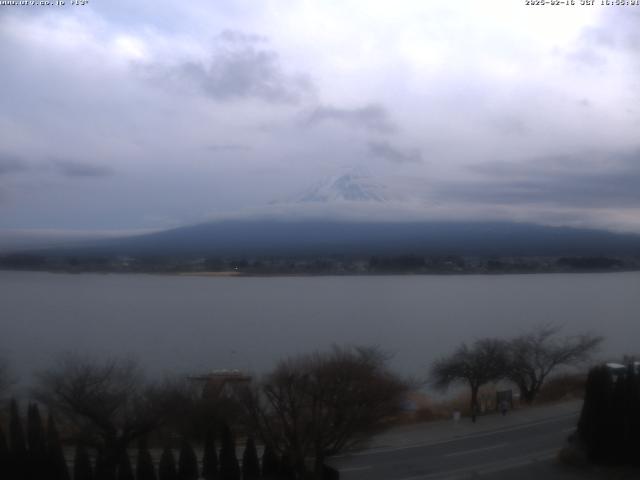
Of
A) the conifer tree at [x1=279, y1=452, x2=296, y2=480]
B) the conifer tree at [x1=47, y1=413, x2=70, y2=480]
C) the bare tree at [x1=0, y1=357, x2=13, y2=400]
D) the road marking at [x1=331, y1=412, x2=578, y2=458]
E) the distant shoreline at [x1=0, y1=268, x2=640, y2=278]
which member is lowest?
the road marking at [x1=331, y1=412, x2=578, y2=458]

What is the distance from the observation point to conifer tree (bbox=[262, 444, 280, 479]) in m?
7.33

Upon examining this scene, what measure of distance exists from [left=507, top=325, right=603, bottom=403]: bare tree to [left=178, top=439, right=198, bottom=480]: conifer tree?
7.80 meters

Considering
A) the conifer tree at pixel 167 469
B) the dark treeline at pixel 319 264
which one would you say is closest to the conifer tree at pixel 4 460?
the conifer tree at pixel 167 469

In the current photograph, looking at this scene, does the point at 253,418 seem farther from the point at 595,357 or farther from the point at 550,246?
the point at 550,246

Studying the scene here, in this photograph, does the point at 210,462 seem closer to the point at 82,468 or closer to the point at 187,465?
the point at 187,465

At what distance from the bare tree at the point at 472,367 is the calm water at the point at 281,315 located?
2.83 feet

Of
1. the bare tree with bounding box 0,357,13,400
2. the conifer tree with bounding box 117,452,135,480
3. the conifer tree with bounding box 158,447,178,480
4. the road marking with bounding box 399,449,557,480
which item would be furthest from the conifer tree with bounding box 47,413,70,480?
the road marking with bounding box 399,449,557,480

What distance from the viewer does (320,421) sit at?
739 centimetres

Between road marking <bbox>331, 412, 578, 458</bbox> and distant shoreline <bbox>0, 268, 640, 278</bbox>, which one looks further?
distant shoreline <bbox>0, 268, 640, 278</bbox>

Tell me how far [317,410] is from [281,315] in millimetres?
11848

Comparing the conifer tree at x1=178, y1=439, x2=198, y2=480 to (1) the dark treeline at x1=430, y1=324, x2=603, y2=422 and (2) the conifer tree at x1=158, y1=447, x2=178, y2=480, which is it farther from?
(1) the dark treeline at x1=430, y1=324, x2=603, y2=422

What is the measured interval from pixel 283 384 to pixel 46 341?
8.71 meters

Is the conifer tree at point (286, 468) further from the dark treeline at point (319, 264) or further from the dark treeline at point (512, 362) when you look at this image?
the dark treeline at point (319, 264)

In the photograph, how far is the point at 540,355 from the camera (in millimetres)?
14375
